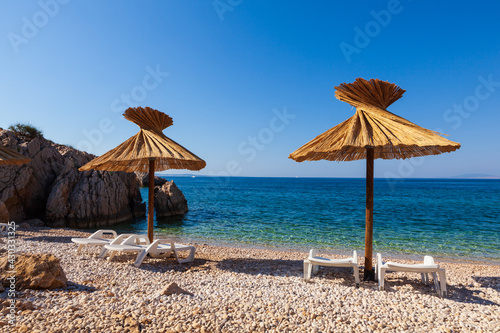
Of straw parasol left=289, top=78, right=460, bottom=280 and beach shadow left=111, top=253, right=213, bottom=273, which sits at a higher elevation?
straw parasol left=289, top=78, right=460, bottom=280

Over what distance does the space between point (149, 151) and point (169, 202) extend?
1571 centimetres

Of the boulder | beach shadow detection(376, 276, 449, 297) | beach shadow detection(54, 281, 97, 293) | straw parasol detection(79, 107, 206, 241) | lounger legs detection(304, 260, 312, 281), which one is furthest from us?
straw parasol detection(79, 107, 206, 241)

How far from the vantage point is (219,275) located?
564cm

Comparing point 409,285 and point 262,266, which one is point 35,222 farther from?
point 409,285

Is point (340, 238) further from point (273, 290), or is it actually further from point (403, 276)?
point (273, 290)

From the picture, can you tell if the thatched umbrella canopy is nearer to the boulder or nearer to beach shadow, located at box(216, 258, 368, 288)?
the boulder

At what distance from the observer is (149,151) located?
6.43 metres

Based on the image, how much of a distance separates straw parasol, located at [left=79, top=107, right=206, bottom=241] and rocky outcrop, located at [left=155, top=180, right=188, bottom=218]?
43.5ft

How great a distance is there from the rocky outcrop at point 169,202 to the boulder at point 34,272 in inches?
672

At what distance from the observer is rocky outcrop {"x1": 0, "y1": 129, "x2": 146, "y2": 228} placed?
1416 cm

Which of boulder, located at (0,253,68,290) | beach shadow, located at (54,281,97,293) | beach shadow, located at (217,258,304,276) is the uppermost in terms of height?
boulder, located at (0,253,68,290)

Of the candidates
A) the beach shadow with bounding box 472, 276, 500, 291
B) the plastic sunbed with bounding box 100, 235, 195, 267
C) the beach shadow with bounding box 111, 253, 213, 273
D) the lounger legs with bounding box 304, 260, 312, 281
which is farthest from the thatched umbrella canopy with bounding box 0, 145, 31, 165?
the beach shadow with bounding box 472, 276, 500, 291

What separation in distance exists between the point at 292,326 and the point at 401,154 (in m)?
4.91

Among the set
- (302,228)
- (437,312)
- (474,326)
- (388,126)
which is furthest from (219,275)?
(302,228)
